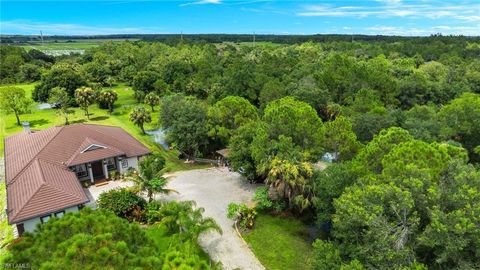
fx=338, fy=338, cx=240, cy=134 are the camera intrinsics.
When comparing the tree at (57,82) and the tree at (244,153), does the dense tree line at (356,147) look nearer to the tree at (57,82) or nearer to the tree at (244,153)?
the tree at (244,153)

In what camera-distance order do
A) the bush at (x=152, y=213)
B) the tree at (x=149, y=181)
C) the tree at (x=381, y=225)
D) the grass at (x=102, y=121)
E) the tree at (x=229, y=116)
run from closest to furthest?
the tree at (x=381, y=225) → the bush at (x=152, y=213) → the tree at (x=149, y=181) → the tree at (x=229, y=116) → the grass at (x=102, y=121)

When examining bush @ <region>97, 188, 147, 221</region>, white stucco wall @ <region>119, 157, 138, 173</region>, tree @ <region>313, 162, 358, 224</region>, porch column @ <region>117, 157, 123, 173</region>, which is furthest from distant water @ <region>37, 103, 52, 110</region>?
tree @ <region>313, 162, 358, 224</region>

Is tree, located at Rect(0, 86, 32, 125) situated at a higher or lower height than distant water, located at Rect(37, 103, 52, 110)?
higher

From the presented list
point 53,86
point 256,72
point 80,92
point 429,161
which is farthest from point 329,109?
point 53,86

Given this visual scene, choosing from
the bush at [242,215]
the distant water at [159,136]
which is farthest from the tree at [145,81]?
the bush at [242,215]

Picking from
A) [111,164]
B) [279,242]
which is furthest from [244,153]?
[111,164]

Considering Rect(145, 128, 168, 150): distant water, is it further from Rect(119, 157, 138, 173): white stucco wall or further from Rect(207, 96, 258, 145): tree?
Rect(119, 157, 138, 173): white stucco wall

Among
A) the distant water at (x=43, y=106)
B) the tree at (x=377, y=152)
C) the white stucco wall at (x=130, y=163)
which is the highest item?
the tree at (x=377, y=152)

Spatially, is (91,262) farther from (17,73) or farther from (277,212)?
(17,73)
